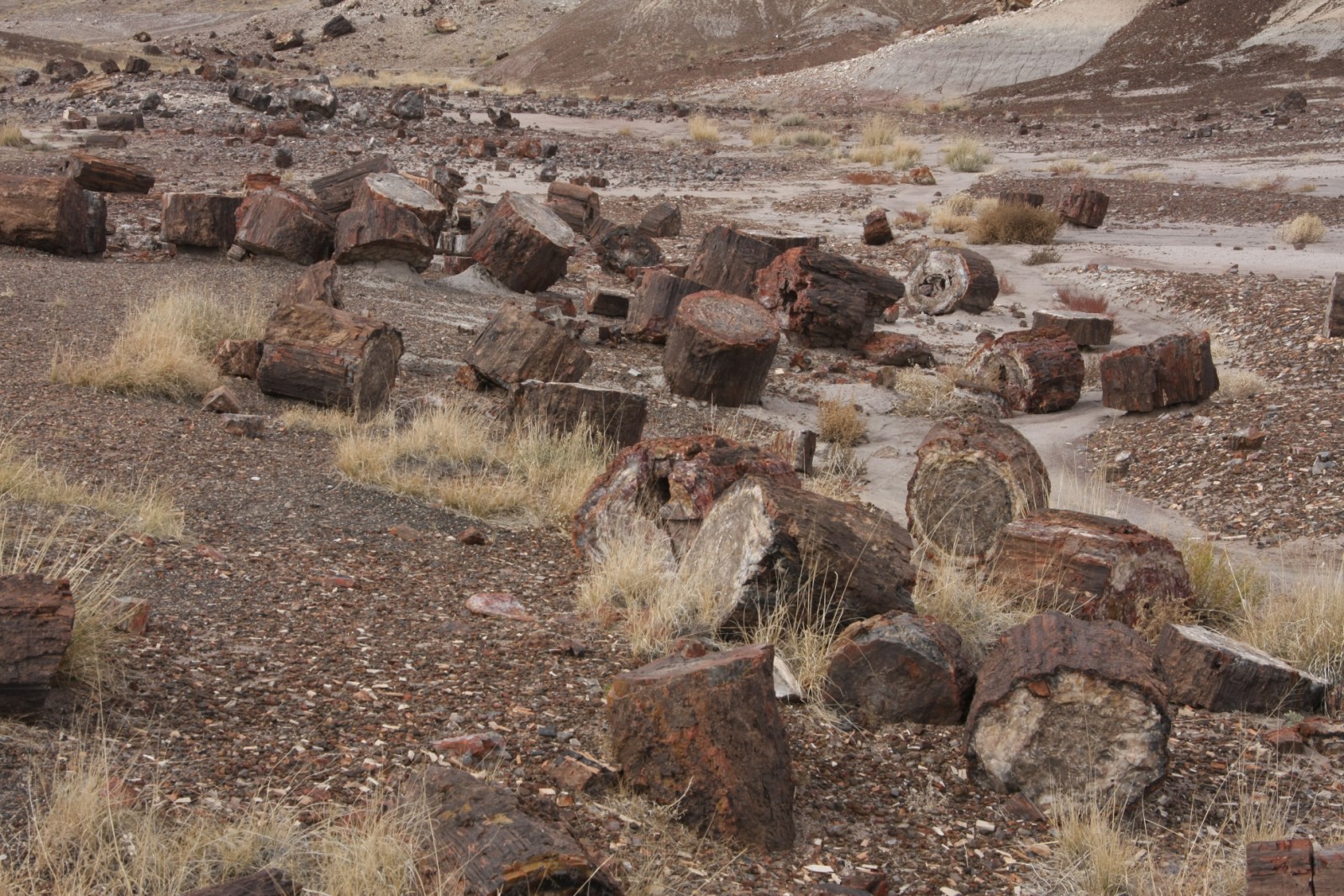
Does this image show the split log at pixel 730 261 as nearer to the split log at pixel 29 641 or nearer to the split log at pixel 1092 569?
the split log at pixel 1092 569

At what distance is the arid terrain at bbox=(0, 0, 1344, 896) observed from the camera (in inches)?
134

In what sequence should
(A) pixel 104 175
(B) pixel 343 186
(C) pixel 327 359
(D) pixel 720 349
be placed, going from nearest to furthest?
(C) pixel 327 359 → (D) pixel 720 349 → (B) pixel 343 186 → (A) pixel 104 175

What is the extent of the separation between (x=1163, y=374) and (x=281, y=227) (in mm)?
7344

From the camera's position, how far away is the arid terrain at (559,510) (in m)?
3.39

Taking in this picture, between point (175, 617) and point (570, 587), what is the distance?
1.68m

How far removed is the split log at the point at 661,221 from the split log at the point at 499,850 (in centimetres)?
1282

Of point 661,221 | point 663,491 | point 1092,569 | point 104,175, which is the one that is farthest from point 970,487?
point 104,175

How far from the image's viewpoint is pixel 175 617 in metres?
4.32

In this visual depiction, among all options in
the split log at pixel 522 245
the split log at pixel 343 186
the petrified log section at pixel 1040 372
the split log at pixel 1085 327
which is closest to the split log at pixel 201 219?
the split log at pixel 343 186

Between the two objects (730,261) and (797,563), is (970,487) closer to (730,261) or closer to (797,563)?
(797,563)

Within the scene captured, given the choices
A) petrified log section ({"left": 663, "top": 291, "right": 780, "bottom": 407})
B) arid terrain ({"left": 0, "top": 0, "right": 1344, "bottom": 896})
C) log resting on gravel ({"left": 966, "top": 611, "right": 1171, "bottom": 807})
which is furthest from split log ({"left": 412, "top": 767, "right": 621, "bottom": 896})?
petrified log section ({"left": 663, "top": 291, "right": 780, "bottom": 407})

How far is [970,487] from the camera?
6254 millimetres

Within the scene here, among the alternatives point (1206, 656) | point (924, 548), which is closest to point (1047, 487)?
point (924, 548)

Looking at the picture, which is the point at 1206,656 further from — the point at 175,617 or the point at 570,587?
the point at 175,617
